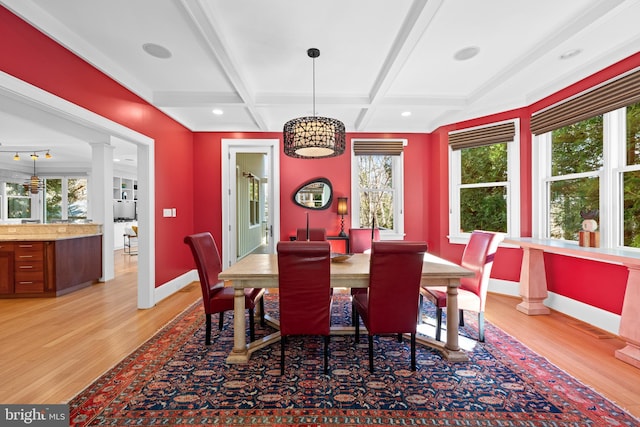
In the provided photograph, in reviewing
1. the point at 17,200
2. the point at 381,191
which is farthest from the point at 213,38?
the point at 17,200

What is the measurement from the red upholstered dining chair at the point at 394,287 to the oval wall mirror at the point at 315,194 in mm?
2876

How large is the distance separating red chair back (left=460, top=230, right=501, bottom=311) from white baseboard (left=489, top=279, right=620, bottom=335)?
131cm

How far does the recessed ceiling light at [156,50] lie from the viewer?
2470 millimetres

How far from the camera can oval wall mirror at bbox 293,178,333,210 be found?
4785 mm

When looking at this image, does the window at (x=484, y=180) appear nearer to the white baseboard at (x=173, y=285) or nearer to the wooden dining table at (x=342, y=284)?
the wooden dining table at (x=342, y=284)

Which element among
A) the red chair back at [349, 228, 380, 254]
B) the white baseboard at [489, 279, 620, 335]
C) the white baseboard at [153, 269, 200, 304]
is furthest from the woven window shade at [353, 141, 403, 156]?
the white baseboard at [153, 269, 200, 304]

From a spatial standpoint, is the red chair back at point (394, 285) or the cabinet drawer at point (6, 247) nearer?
the red chair back at point (394, 285)

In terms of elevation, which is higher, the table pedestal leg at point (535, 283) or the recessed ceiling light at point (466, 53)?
the recessed ceiling light at point (466, 53)

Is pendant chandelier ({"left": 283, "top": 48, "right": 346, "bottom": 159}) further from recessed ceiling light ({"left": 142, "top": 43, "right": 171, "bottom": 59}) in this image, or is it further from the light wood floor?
the light wood floor

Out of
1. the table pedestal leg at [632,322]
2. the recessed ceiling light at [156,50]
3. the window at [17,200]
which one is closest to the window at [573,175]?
the table pedestal leg at [632,322]

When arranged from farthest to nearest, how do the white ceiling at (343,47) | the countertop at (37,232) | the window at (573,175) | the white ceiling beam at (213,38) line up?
the countertop at (37,232)
the window at (573,175)
the white ceiling at (343,47)
the white ceiling beam at (213,38)

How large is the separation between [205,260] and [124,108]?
1948 mm

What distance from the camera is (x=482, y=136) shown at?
4.00 metres

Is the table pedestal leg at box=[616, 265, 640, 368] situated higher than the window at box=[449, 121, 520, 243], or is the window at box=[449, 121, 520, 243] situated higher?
the window at box=[449, 121, 520, 243]
